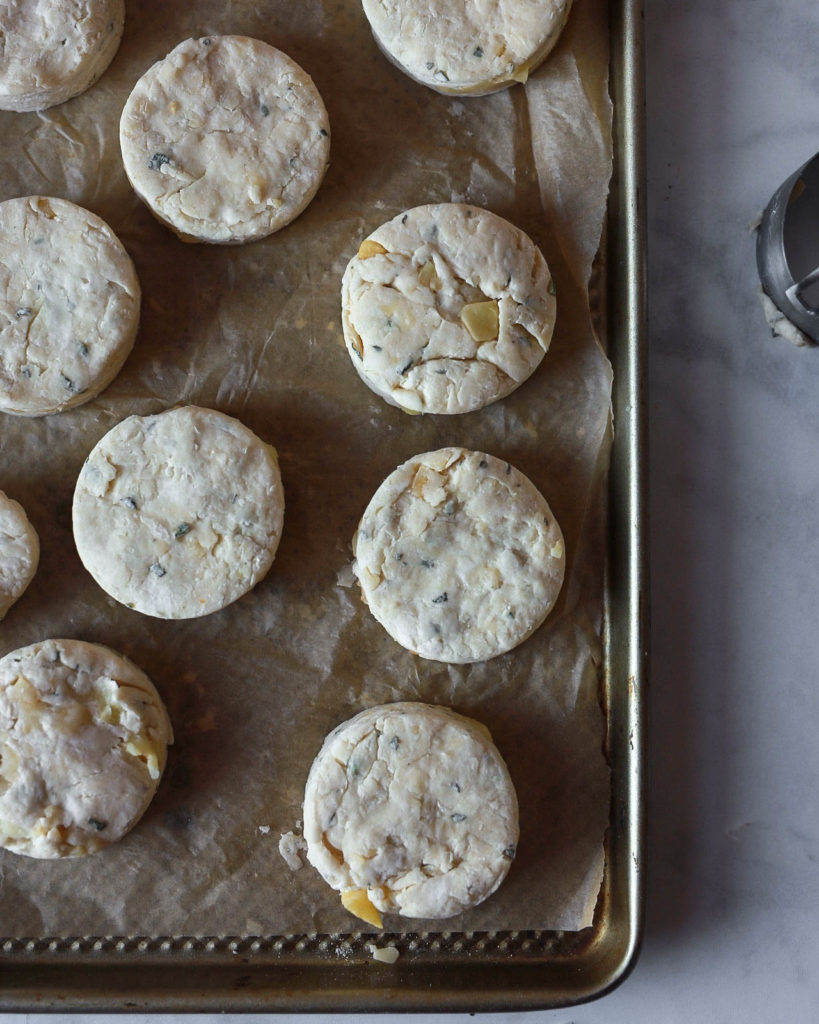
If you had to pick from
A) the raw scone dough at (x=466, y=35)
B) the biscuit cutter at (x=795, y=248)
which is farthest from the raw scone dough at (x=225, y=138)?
the biscuit cutter at (x=795, y=248)

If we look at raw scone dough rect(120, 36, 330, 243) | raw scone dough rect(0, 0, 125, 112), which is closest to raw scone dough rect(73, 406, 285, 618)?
raw scone dough rect(120, 36, 330, 243)

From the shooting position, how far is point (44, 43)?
2.55 metres

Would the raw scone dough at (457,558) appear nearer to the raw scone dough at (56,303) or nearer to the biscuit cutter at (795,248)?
the raw scone dough at (56,303)

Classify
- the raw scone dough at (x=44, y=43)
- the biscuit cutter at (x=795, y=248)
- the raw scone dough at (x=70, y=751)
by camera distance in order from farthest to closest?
the biscuit cutter at (x=795, y=248)
the raw scone dough at (x=44, y=43)
the raw scone dough at (x=70, y=751)

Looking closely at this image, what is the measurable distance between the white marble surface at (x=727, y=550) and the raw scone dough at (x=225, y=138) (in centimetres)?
112

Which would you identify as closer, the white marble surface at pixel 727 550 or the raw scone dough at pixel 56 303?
the raw scone dough at pixel 56 303

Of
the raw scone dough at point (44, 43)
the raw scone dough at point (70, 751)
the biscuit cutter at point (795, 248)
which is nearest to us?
the raw scone dough at point (70, 751)

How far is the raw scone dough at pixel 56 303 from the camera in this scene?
2.55 m

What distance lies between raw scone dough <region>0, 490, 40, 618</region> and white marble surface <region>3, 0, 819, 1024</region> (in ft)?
5.42

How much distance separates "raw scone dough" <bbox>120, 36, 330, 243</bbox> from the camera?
2.58 meters

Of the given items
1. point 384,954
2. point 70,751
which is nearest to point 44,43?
point 70,751

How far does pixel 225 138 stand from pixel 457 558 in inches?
52.5

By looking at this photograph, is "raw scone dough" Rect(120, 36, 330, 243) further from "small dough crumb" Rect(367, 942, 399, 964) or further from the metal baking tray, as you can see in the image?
"small dough crumb" Rect(367, 942, 399, 964)

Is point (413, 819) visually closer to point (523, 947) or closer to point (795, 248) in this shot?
point (523, 947)
